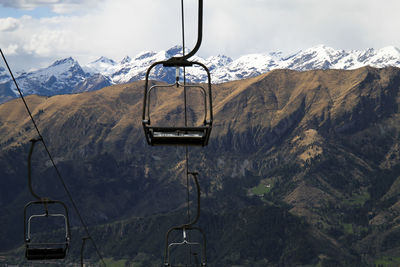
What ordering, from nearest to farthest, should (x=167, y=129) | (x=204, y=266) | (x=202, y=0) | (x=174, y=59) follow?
1. (x=202, y=0)
2. (x=174, y=59)
3. (x=167, y=129)
4. (x=204, y=266)

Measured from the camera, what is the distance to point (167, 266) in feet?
137

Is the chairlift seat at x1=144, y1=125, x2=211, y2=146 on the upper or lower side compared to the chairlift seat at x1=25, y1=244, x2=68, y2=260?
upper

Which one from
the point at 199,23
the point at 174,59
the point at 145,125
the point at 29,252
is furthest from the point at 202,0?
the point at 29,252

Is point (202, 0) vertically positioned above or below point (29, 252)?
above

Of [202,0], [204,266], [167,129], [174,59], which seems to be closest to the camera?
[202,0]

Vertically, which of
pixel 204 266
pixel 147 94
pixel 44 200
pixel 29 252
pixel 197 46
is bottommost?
pixel 204 266

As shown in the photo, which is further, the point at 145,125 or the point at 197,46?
the point at 145,125

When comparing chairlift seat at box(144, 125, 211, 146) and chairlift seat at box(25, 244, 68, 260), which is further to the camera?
chairlift seat at box(25, 244, 68, 260)

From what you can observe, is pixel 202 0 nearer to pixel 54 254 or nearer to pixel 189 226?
pixel 189 226

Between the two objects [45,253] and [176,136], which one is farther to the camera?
[45,253]

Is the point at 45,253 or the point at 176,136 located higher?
the point at 176,136

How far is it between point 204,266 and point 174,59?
23.8 meters

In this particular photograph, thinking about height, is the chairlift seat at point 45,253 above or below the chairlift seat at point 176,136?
below

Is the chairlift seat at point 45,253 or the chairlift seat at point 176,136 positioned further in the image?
the chairlift seat at point 45,253
